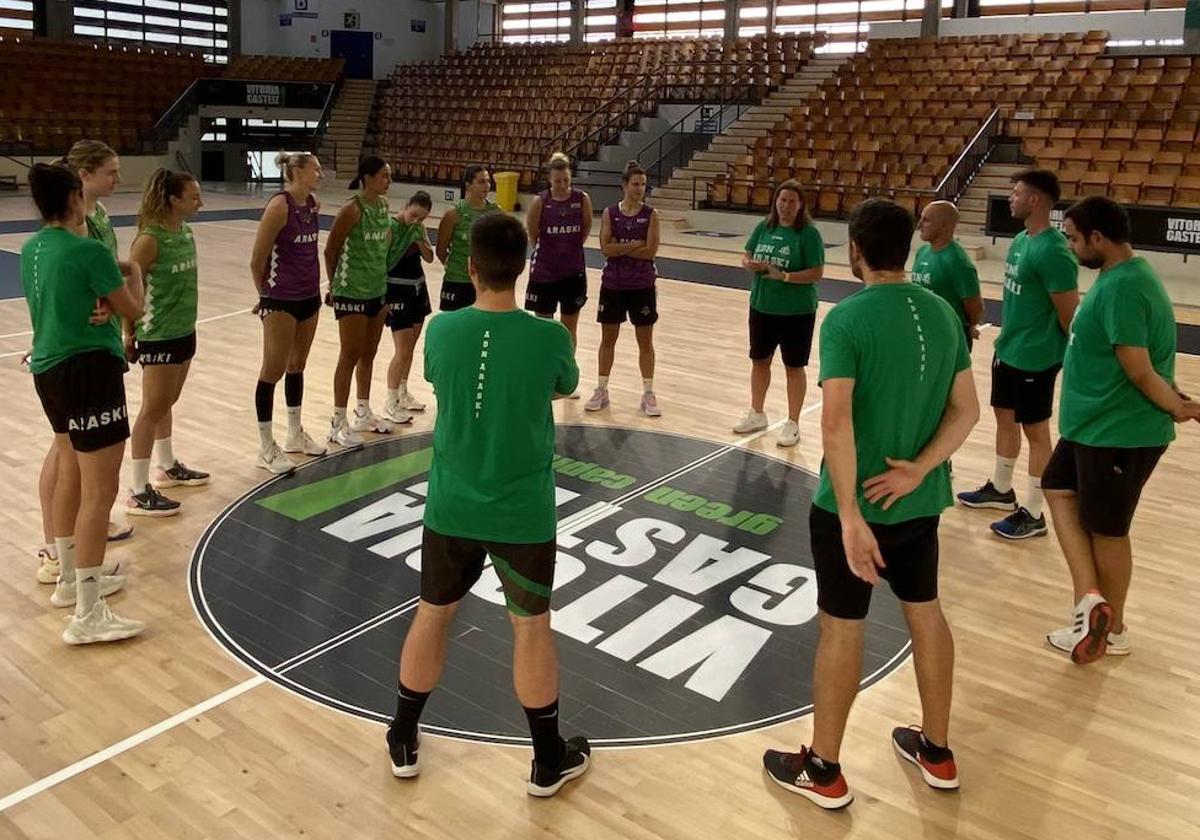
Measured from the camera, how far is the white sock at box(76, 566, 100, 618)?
147 inches

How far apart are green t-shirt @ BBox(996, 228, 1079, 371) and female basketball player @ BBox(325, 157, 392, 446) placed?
3269 millimetres

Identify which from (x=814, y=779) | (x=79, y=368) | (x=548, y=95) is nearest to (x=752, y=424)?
(x=814, y=779)

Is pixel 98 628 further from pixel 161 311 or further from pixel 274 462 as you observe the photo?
pixel 274 462

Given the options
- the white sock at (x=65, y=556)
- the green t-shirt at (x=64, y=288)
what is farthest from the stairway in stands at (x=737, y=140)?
the green t-shirt at (x=64, y=288)

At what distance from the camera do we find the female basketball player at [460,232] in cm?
632

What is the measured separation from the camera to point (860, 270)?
277 cm

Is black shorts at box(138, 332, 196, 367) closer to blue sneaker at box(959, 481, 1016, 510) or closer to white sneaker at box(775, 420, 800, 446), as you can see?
white sneaker at box(775, 420, 800, 446)

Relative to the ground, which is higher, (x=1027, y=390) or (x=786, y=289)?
(x=786, y=289)

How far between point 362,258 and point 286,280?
0.53 m

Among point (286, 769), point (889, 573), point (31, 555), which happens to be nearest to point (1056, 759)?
point (889, 573)

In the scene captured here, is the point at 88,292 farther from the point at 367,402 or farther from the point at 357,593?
the point at 367,402

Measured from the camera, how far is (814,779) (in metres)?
2.96

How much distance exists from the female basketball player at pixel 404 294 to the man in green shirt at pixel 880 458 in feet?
12.8

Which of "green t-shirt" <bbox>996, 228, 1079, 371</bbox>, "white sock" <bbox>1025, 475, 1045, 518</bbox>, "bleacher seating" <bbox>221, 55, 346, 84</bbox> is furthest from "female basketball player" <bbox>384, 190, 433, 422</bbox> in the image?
"bleacher seating" <bbox>221, 55, 346, 84</bbox>
